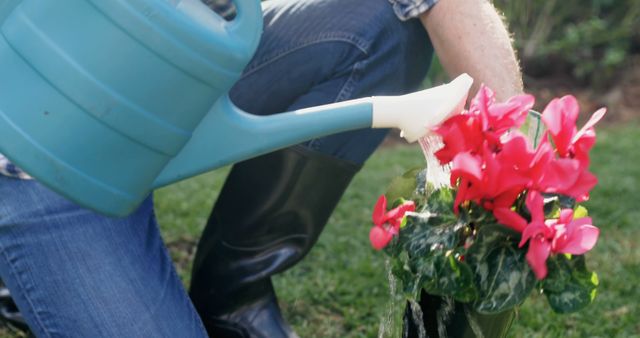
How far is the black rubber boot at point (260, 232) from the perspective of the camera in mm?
1779

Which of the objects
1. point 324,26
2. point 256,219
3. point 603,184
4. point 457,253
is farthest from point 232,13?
point 603,184

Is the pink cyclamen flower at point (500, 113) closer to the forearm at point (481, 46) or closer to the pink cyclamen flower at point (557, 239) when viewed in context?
the pink cyclamen flower at point (557, 239)

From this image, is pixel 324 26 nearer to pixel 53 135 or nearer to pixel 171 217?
pixel 53 135

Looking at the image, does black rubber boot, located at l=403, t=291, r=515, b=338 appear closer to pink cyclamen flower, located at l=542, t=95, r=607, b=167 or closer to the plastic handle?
pink cyclamen flower, located at l=542, t=95, r=607, b=167

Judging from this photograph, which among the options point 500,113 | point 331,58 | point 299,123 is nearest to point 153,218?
point 331,58

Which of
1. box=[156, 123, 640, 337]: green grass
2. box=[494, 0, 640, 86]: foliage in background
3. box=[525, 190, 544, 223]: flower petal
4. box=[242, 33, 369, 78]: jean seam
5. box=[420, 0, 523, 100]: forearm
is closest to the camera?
box=[525, 190, 544, 223]: flower petal

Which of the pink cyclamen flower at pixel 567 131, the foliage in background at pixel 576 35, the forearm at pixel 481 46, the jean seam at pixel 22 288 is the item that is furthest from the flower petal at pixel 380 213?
the foliage in background at pixel 576 35

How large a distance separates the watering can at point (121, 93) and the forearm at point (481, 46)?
0.26m

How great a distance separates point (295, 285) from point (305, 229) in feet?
1.60

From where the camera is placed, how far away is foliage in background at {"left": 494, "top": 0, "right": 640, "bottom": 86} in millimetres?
4820

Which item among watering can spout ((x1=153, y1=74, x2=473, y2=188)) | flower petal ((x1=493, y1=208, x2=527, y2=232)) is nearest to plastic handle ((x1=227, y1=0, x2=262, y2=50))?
watering can spout ((x1=153, y1=74, x2=473, y2=188))

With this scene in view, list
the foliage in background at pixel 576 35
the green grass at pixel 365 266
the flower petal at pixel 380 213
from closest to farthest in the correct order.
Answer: the flower petal at pixel 380 213
the green grass at pixel 365 266
the foliage in background at pixel 576 35

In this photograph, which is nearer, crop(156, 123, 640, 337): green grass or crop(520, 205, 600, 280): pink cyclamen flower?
crop(520, 205, 600, 280): pink cyclamen flower

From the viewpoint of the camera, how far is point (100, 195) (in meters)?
1.24
